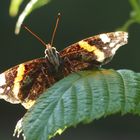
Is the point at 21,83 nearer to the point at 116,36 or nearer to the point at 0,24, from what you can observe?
the point at 116,36

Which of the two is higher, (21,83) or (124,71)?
(21,83)

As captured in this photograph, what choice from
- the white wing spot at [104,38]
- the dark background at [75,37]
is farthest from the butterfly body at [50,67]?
the dark background at [75,37]

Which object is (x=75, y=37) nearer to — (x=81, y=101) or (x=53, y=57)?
(x=53, y=57)

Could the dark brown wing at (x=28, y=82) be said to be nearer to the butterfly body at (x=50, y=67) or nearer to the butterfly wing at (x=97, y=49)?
the butterfly body at (x=50, y=67)

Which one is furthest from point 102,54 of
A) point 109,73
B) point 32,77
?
point 32,77

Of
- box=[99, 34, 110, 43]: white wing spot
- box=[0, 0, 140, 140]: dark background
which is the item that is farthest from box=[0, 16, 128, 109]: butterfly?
box=[0, 0, 140, 140]: dark background
